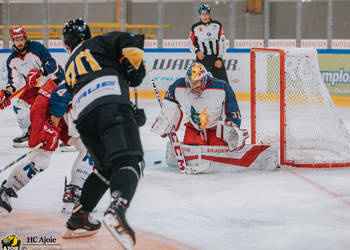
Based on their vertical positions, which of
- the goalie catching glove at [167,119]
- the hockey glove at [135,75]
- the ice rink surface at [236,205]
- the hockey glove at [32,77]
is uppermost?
the hockey glove at [135,75]

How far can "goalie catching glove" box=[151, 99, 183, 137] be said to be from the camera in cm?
440

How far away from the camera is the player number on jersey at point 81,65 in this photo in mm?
2438

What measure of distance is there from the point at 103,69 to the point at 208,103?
6.68 ft

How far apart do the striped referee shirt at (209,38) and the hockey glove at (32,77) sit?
2575 mm

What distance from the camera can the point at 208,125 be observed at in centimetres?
446

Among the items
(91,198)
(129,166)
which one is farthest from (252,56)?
(129,166)

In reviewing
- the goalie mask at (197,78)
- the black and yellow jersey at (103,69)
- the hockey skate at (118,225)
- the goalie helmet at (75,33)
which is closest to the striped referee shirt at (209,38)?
the goalie mask at (197,78)

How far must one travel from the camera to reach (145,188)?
155 inches

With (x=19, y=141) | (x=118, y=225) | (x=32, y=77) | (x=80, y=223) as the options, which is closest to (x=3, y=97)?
(x=32, y=77)

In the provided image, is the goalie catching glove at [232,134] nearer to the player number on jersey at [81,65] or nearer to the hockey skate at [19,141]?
the player number on jersey at [81,65]

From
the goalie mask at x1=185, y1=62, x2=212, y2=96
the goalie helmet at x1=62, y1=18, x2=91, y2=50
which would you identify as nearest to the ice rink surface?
the goalie mask at x1=185, y1=62, x2=212, y2=96

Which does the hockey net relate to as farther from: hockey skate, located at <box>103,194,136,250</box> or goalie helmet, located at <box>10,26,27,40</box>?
hockey skate, located at <box>103,194,136,250</box>

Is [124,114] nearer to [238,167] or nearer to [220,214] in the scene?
[220,214]

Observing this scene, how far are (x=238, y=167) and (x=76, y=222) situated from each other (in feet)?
6.13
